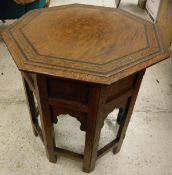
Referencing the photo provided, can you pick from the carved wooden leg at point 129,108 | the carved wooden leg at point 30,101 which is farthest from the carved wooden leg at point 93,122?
the carved wooden leg at point 30,101

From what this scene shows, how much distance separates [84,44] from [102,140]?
83 centimetres

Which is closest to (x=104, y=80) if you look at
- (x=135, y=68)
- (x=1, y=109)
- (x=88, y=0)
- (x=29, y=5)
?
(x=135, y=68)

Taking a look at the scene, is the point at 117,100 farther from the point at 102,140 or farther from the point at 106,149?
the point at 102,140

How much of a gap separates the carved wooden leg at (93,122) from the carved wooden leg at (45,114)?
0.19 meters

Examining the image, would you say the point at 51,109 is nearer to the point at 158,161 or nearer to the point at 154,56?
the point at 154,56

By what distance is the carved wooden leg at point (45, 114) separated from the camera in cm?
88

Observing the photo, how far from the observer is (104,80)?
0.76 metres

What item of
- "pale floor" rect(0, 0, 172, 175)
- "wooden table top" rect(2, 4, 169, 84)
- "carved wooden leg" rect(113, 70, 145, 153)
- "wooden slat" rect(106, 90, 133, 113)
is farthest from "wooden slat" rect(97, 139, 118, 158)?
"wooden table top" rect(2, 4, 169, 84)

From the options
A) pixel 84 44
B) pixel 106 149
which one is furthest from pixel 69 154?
pixel 84 44

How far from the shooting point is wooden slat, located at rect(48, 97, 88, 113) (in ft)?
3.01

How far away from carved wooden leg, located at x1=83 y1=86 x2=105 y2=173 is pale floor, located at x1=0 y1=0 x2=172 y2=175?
209 mm

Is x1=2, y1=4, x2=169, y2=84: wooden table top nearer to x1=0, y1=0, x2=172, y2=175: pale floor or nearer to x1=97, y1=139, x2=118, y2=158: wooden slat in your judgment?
x1=97, y1=139, x2=118, y2=158: wooden slat

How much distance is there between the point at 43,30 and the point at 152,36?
0.48 metres

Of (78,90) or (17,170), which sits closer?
(78,90)
